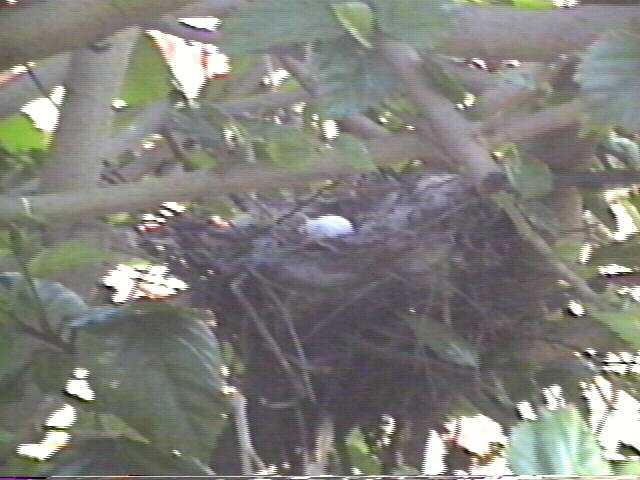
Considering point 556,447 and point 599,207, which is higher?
point 599,207

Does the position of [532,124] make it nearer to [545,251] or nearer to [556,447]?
[545,251]

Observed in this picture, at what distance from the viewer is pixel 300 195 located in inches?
15.5

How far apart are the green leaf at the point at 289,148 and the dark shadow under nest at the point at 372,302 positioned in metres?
0.02

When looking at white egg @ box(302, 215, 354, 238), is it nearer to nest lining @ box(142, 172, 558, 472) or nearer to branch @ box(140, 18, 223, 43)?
nest lining @ box(142, 172, 558, 472)

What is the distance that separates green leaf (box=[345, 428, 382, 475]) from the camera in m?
0.41

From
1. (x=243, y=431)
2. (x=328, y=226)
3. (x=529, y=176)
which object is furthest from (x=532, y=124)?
(x=243, y=431)

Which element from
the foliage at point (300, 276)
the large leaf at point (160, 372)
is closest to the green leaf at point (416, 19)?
the foliage at point (300, 276)

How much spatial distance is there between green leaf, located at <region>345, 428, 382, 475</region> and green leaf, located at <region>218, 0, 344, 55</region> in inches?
9.4

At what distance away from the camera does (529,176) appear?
393 millimetres

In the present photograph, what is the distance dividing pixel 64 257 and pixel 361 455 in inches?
8.6

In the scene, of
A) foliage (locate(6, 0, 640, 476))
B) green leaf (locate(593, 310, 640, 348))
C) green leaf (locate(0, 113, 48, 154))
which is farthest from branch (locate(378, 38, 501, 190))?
green leaf (locate(0, 113, 48, 154))

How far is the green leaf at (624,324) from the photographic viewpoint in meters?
0.40

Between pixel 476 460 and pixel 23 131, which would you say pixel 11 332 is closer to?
pixel 23 131

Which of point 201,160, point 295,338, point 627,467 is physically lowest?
point 627,467
